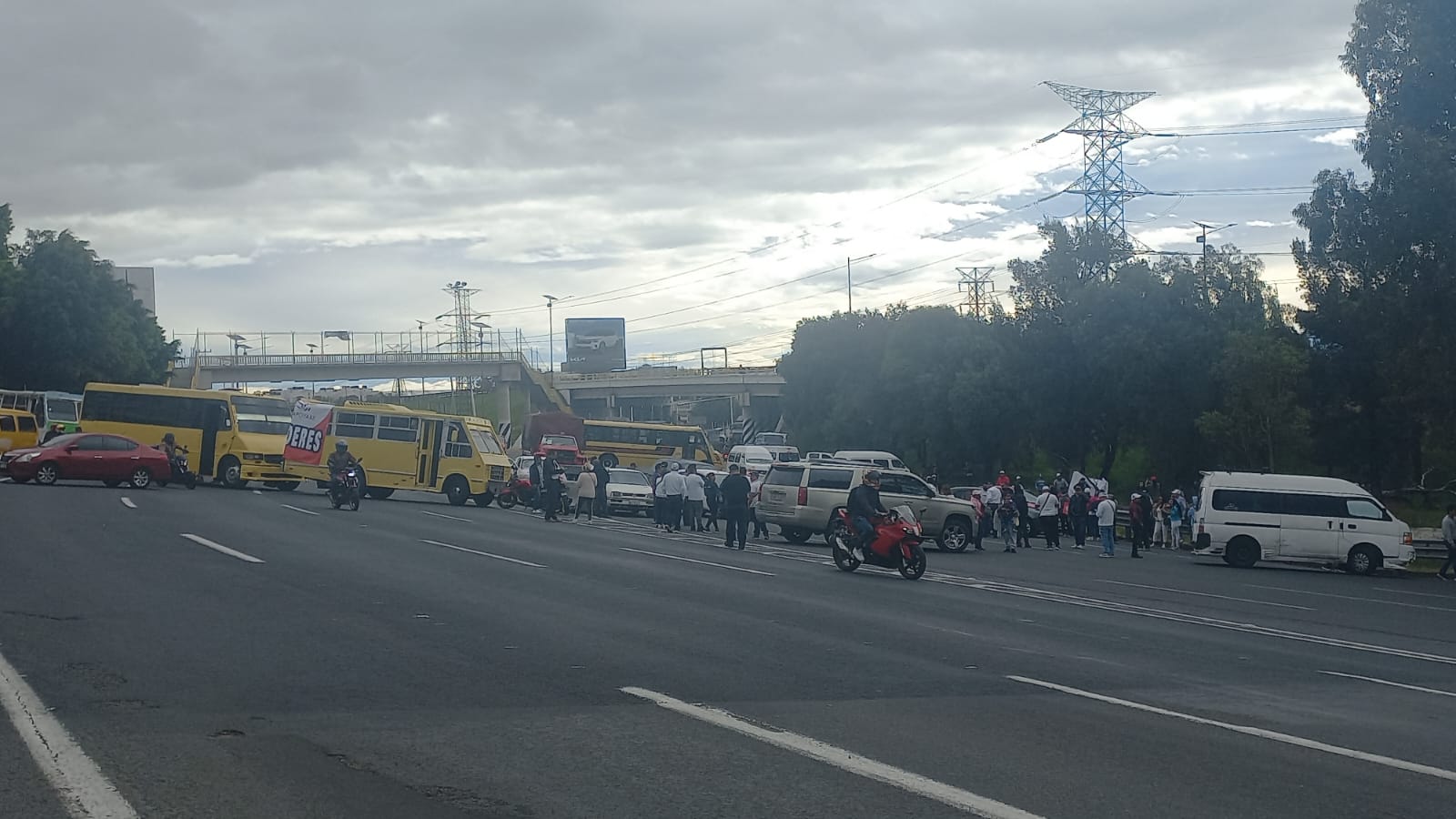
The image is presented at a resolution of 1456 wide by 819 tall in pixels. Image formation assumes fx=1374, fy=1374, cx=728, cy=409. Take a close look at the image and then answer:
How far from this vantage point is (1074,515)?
127 ft

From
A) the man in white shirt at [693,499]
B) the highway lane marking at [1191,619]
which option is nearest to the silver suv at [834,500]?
the man in white shirt at [693,499]

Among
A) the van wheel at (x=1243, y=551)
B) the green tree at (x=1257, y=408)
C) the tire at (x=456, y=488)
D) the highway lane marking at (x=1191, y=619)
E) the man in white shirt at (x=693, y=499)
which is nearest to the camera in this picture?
the highway lane marking at (x=1191, y=619)

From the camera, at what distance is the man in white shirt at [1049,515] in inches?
1380

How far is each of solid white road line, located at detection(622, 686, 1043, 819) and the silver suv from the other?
21309 millimetres

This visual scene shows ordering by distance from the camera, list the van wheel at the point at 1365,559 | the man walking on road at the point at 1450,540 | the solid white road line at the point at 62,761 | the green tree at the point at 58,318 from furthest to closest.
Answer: the green tree at the point at 58,318
the van wheel at the point at 1365,559
the man walking on road at the point at 1450,540
the solid white road line at the point at 62,761

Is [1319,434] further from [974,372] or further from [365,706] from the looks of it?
[365,706]

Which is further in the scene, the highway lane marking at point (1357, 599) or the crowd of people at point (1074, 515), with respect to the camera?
the crowd of people at point (1074, 515)

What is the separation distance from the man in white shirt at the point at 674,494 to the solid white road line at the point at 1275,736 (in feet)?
75.9

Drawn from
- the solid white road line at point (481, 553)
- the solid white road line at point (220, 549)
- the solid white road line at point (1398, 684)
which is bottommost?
the solid white road line at point (1398, 684)

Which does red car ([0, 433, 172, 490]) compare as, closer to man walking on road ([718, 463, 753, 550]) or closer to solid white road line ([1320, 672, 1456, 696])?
man walking on road ([718, 463, 753, 550])

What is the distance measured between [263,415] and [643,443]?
1078 inches

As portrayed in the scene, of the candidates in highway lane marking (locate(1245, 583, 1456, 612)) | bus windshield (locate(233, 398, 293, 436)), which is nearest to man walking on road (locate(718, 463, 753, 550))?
highway lane marking (locate(1245, 583, 1456, 612))

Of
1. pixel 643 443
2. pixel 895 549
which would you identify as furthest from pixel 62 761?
pixel 643 443

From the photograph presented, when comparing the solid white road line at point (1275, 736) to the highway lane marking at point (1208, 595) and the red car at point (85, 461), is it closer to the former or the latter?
the highway lane marking at point (1208, 595)
